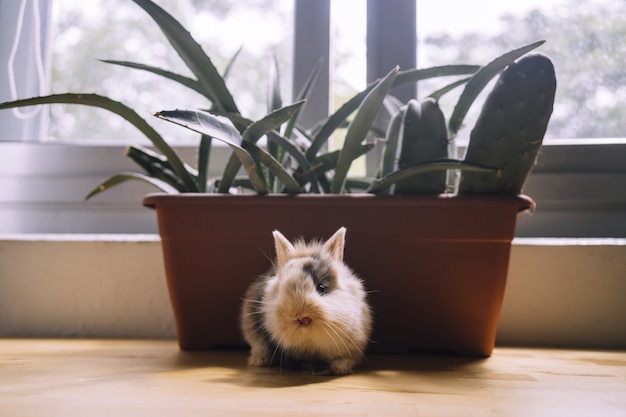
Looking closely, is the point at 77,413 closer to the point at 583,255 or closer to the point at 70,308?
the point at 70,308

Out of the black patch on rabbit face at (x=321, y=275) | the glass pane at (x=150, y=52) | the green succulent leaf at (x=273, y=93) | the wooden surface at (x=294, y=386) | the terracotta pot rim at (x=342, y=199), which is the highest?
the glass pane at (x=150, y=52)

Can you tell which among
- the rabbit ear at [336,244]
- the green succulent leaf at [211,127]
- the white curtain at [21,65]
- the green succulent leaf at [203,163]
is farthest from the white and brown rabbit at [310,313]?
the white curtain at [21,65]

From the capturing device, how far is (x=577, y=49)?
1125 millimetres

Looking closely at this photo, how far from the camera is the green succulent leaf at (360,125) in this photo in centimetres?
72

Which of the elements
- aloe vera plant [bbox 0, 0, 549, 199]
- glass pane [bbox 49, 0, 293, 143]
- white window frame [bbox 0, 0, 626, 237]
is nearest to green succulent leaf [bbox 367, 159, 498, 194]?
aloe vera plant [bbox 0, 0, 549, 199]

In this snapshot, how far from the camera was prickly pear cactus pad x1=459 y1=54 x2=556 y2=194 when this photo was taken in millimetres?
713

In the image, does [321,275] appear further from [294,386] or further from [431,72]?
[431,72]

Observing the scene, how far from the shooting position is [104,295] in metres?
0.99

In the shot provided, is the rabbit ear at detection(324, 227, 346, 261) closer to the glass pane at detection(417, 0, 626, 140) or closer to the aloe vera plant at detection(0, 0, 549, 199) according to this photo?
the aloe vera plant at detection(0, 0, 549, 199)

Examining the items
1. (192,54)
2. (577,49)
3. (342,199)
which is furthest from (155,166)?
(577,49)

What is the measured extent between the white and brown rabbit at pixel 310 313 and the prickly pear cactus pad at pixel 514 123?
219 mm

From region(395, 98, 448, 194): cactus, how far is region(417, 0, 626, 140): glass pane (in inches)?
16.8

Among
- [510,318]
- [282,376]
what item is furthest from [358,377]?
[510,318]

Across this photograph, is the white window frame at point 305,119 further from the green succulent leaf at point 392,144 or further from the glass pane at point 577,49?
the green succulent leaf at point 392,144
